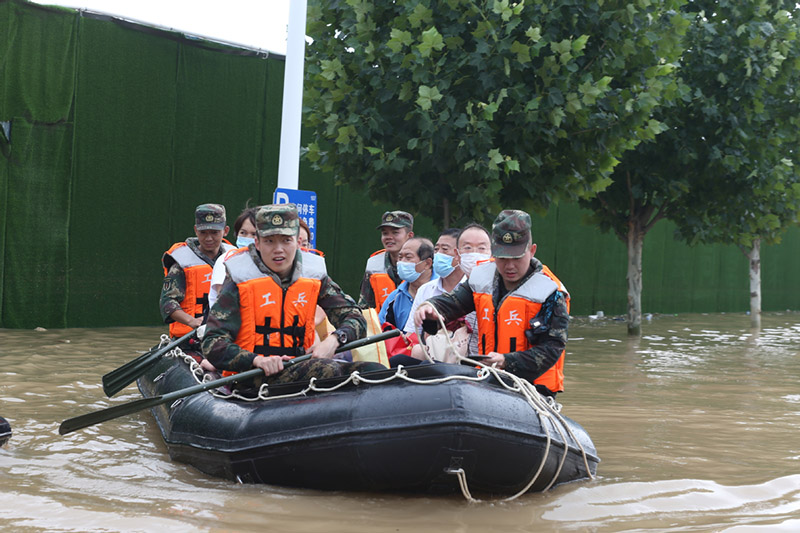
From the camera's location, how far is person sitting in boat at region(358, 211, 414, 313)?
7.44 m

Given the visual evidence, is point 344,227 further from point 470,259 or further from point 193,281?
point 470,259

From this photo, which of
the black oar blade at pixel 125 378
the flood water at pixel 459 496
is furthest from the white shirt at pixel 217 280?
the flood water at pixel 459 496

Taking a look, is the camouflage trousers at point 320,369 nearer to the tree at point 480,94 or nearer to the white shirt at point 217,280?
the white shirt at point 217,280

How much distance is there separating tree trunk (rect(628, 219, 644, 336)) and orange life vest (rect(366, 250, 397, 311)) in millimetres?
8386

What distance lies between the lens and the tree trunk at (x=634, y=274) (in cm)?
1508

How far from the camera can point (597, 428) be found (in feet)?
22.5

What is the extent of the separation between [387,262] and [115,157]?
21.6 feet

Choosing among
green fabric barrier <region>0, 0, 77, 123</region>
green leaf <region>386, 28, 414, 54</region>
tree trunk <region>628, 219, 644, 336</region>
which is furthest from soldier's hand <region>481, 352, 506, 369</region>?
tree trunk <region>628, 219, 644, 336</region>

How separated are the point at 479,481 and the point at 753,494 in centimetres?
157

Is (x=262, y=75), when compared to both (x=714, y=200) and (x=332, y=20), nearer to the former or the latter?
(x=332, y=20)

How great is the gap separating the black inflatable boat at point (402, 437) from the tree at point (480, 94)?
5238 mm

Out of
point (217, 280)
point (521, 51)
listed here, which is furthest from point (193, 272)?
point (521, 51)

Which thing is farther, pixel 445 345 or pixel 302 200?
pixel 302 200

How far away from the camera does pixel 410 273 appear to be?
679 centimetres
